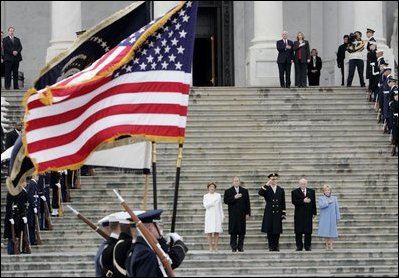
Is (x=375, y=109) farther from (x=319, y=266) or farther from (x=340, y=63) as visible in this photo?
(x=319, y=266)

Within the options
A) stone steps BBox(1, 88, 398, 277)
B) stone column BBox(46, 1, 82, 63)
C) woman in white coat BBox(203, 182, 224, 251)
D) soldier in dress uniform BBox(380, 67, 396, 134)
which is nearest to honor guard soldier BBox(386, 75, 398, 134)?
soldier in dress uniform BBox(380, 67, 396, 134)

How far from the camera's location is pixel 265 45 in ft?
161

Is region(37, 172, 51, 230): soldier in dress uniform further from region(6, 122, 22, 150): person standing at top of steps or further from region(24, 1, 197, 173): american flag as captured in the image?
region(24, 1, 197, 173): american flag

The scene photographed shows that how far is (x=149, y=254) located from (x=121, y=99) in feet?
13.3

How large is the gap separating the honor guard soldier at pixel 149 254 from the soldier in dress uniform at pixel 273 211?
1421 centimetres

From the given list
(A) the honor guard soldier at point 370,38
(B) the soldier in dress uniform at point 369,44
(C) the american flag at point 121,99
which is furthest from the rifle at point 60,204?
(C) the american flag at point 121,99

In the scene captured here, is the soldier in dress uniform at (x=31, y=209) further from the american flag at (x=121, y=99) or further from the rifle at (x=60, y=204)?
the american flag at (x=121, y=99)

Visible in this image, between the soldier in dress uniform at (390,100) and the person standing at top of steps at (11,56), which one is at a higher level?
the person standing at top of steps at (11,56)

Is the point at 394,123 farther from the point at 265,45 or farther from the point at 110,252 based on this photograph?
the point at 110,252

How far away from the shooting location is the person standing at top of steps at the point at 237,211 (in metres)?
34.3

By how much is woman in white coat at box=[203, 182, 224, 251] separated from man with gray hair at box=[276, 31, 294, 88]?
11.7 metres

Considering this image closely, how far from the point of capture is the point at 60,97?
72.5ft

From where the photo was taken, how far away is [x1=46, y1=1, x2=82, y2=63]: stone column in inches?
1930

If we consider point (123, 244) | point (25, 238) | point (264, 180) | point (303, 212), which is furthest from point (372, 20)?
point (123, 244)
